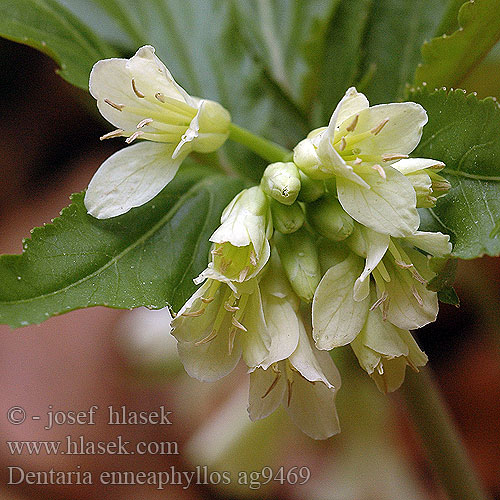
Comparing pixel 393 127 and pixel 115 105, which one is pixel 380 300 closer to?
pixel 393 127

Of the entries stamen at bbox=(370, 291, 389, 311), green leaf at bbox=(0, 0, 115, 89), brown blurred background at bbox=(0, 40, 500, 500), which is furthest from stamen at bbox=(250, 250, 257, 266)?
brown blurred background at bbox=(0, 40, 500, 500)

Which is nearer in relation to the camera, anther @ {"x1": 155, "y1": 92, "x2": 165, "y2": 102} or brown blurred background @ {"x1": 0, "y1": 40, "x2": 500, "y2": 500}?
anther @ {"x1": 155, "y1": 92, "x2": 165, "y2": 102}

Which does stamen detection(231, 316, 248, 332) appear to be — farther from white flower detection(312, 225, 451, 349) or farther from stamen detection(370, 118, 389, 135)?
stamen detection(370, 118, 389, 135)

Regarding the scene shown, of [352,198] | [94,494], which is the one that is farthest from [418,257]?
[94,494]

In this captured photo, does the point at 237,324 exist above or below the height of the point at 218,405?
above

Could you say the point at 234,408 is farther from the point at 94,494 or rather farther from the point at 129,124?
the point at 129,124

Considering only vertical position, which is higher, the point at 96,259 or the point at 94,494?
the point at 96,259

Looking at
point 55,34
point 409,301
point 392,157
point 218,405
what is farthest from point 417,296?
point 218,405
